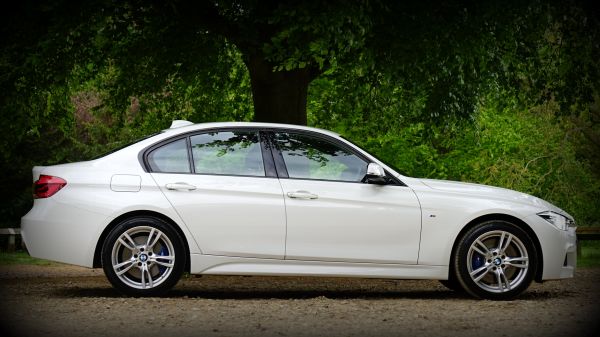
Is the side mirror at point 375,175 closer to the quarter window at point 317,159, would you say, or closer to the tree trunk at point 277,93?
the quarter window at point 317,159

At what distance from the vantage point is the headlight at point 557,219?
956 cm

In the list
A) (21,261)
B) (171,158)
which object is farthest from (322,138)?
(21,261)

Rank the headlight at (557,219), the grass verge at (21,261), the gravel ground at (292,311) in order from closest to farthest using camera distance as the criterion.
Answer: the gravel ground at (292,311) < the headlight at (557,219) < the grass verge at (21,261)

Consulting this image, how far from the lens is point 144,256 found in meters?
9.03

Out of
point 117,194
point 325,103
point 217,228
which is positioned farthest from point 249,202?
point 325,103

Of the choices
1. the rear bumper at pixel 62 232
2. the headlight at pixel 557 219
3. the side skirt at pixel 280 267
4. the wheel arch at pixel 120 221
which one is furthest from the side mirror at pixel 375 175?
the rear bumper at pixel 62 232

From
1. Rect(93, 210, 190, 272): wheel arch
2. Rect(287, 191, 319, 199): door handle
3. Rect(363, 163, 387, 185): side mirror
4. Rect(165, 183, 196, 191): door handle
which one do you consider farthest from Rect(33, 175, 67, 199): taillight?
Rect(363, 163, 387, 185): side mirror

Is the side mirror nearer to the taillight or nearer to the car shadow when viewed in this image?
the car shadow

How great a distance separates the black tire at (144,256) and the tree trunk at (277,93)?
16.2ft

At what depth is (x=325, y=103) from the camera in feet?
67.2

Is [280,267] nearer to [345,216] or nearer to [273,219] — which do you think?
[273,219]

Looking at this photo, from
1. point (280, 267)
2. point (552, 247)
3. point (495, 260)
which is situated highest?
point (552, 247)

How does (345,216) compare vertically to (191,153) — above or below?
below

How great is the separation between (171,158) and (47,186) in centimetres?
119
